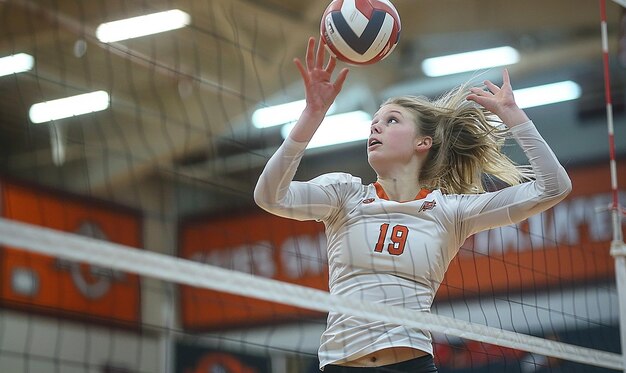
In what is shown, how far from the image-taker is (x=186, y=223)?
13.8 m

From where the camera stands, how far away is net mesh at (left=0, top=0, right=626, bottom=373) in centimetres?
1143

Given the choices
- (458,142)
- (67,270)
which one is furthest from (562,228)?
(458,142)

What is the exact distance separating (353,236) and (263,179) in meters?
0.52

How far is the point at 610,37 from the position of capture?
13.8 m

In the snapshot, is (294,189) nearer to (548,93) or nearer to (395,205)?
(395,205)

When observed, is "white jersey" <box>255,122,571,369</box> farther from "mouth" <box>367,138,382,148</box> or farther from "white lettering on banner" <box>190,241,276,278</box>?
"white lettering on banner" <box>190,241,276,278</box>

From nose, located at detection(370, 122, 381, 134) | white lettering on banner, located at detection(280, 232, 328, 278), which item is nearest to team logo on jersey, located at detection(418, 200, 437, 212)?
nose, located at detection(370, 122, 381, 134)

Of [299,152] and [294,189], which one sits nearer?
[299,152]

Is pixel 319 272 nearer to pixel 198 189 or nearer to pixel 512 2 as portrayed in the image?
pixel 198 189

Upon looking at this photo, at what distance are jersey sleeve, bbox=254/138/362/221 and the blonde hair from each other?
0.52m

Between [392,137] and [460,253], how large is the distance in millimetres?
6998

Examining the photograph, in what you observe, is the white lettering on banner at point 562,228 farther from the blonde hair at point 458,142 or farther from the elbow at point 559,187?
the elbow at point 559,187

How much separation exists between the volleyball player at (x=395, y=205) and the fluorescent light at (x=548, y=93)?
8.74 meters

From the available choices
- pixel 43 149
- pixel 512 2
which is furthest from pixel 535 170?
pixel 43 149
